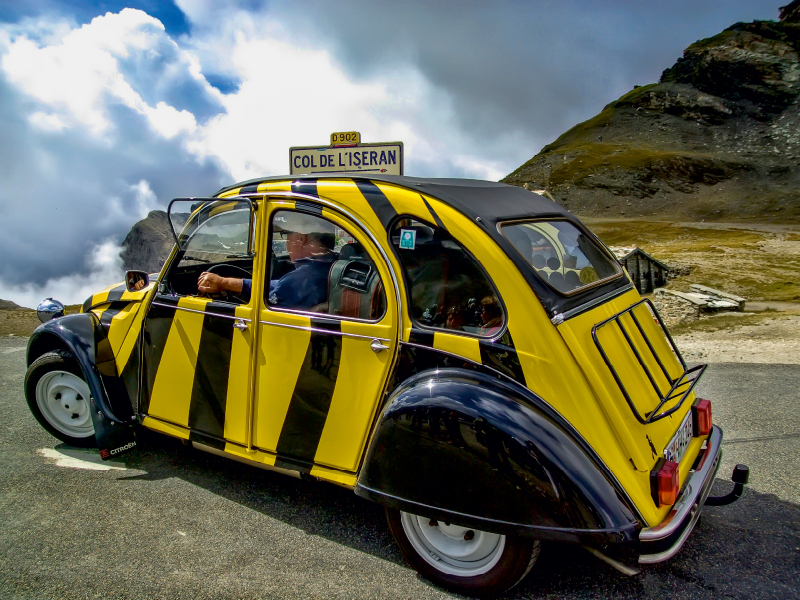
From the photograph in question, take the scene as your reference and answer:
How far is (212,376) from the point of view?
3.27 meters

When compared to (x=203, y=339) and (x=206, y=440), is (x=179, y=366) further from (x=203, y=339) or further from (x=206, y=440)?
(x=206, y=440)

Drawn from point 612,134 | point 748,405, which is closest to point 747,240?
point 748,405

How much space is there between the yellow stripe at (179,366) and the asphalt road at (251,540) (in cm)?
54

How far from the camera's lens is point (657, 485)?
7.88ft

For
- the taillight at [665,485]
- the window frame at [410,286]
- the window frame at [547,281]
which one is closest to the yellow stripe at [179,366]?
the window frame at [410,286]

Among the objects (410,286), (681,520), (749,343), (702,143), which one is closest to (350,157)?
(410,286)

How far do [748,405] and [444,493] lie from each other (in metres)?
4.10

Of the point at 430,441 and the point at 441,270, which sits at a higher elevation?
the point at 441,270

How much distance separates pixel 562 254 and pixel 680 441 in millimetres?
1200

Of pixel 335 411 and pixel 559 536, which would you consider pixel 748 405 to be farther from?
pixel 335 411

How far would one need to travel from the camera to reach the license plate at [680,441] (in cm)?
269

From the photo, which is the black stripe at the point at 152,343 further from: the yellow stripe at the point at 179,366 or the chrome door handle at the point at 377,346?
the chrome door handle at the point at 377,346

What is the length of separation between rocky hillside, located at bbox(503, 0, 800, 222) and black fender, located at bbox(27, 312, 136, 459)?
58.1 meters

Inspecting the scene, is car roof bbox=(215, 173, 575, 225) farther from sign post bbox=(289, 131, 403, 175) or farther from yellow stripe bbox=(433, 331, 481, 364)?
sign post bbox=(289, 131, 403, 175)
